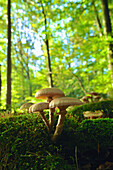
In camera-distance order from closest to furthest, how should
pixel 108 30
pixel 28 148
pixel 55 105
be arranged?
pixel 55 105
pixel 28 148
pixel 108 30

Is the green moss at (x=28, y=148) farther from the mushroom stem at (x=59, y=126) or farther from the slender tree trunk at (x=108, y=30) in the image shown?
the slender tree trunk at (x=108, y=30)

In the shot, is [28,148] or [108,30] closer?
[28,148]

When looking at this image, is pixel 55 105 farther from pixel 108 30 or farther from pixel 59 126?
→ pixel 108 30

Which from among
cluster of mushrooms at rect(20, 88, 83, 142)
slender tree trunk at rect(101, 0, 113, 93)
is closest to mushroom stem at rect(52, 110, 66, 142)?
cluster of mushrooms at rect(20, 88, 83, 142)

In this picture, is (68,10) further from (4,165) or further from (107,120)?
(4,165)

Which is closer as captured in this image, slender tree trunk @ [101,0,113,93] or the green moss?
the green moss

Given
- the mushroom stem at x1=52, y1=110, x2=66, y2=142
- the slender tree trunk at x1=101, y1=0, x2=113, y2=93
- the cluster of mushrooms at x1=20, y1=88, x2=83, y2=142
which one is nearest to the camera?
the cluster of mushrooms at x1=20, y1=88, x2=83, y2=142

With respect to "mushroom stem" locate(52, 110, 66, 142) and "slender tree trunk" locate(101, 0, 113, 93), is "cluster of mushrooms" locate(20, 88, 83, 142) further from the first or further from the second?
"slender tree trunk" locate(101, 0, 113, 93)

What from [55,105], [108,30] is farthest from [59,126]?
[108,30]

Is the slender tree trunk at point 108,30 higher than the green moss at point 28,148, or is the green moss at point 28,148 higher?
the slender tree trunk at point 108,30

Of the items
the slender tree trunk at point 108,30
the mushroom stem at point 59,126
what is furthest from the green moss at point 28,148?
the slender tree trunk at point 108,30

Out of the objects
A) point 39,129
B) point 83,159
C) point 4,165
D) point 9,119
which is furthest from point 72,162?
point 9,119

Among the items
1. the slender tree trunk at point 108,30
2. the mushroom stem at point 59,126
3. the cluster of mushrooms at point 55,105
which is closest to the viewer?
Answer: the cluster of mushrooms at point 55,105

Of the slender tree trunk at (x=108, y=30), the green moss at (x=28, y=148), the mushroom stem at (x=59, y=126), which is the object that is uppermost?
the slender tree trunk at (x=108, y=30)
